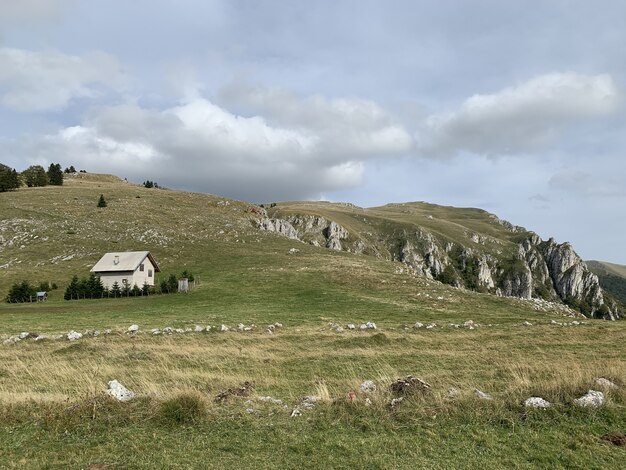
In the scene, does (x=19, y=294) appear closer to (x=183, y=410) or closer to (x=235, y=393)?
(x=235, y=393)

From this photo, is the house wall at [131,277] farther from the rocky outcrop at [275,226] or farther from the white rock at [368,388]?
Result: the white rock at [368,388]

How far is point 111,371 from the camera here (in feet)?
52.4

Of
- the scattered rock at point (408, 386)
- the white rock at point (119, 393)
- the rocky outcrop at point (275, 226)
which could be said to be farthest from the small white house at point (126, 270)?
the scattered rock at point (408, 386)

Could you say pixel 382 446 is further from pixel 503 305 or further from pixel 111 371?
pixel 503 305

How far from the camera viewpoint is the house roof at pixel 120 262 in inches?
2383

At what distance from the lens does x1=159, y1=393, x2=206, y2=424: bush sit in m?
10.3

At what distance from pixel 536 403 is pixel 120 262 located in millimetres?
61595

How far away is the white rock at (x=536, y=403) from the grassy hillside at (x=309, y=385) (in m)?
0.16

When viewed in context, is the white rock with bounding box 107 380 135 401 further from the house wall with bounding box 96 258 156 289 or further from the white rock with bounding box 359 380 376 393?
the house wall with bounding box 96 258 156 289

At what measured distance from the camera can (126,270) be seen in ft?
196

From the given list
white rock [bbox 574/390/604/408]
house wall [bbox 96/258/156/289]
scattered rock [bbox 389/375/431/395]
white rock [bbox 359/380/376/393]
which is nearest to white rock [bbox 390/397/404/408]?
scattered rock [bbox 389/375/431/395]

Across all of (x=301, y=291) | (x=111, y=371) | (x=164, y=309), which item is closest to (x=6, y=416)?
(x=111, y=371)

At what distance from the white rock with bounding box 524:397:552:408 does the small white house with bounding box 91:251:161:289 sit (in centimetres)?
5793

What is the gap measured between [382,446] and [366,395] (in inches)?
96.2
